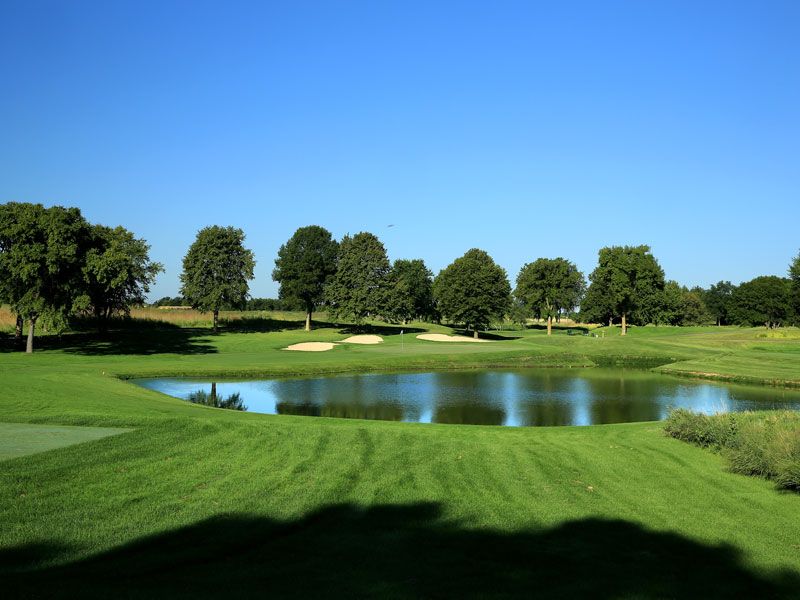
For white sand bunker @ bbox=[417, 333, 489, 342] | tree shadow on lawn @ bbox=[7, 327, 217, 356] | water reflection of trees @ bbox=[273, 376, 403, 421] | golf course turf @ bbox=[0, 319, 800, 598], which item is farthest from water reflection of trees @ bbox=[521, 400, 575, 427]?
white sand bunker @ bbox=[417, 333, 489, 342]

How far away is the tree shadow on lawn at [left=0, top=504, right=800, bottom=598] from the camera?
671 cm

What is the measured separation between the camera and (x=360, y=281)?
74.9 meters

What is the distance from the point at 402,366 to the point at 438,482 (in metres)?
35.6

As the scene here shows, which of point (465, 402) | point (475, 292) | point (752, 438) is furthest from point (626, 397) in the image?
point (475, 292)

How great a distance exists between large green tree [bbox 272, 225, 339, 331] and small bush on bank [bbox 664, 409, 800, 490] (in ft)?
206

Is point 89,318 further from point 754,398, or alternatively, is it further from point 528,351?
point 754,398

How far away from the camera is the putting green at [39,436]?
1230 cm

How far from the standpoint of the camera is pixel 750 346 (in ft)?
189

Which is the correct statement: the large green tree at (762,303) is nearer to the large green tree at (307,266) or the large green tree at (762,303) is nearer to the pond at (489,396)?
the large green tree at (307,266)

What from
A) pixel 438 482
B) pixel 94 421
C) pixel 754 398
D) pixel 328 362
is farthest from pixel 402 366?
pixel 438 482

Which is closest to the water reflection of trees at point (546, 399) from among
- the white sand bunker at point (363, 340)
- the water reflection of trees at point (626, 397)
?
the water reflection of trees at point (626, 397)

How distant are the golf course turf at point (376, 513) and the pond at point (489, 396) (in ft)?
27.7

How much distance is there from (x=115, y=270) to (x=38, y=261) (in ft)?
16.9

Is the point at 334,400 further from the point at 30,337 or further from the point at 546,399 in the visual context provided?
the point at 30,337
